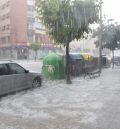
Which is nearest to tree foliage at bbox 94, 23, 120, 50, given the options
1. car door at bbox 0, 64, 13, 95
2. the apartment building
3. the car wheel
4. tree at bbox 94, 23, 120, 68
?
tree at bbox 94, 23, 120, 68

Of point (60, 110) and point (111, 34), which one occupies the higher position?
point (111, 34)

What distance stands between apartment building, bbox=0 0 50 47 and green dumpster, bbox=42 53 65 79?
195ft

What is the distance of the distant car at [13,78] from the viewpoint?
12.7 m

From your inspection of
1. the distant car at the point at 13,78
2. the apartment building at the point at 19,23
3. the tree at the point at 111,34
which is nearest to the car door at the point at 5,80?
the distant car at the point at 13,78

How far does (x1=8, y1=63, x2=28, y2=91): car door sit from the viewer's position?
13443 millimetres

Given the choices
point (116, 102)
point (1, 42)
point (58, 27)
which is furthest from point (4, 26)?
point (116, 102)

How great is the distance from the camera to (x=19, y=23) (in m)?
81.3

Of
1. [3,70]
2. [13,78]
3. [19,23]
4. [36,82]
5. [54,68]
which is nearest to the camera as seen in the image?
[3,70]

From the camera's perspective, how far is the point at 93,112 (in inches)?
383

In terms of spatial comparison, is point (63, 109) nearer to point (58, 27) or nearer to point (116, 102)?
point (116, 102)

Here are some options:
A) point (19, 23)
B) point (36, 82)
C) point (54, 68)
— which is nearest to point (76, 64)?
point (54, 68)

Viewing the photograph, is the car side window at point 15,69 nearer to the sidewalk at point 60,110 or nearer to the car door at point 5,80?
the car door at point 5,80

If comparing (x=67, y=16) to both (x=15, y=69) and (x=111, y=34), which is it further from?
(x=111, y=34)

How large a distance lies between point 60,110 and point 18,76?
413 cm
